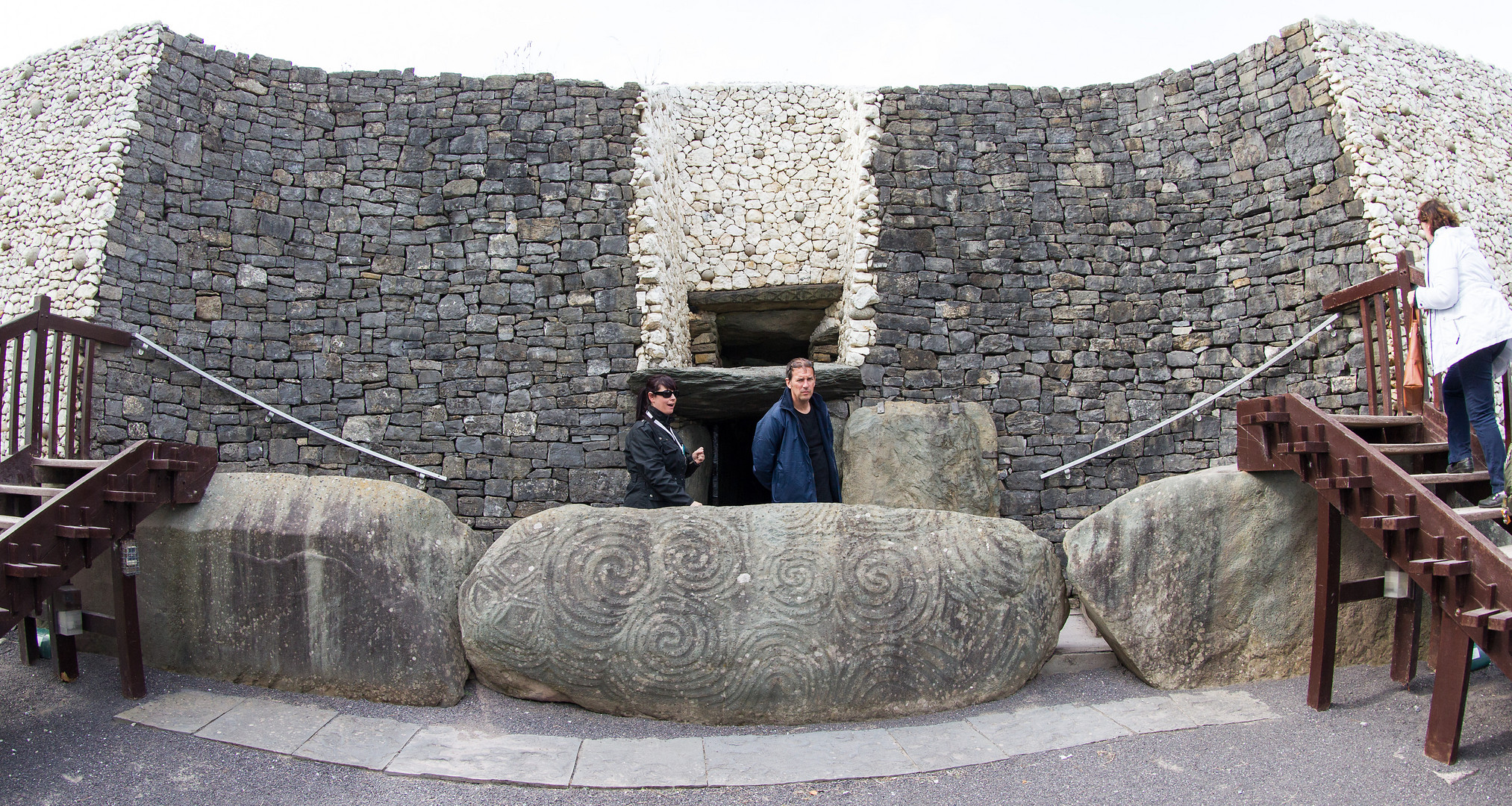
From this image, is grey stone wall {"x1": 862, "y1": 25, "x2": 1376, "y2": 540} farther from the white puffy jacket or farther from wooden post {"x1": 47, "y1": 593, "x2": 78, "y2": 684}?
wooden post {"x1": 47, "y1": 593, "x2": 78, "y2": 684}

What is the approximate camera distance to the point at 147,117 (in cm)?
673

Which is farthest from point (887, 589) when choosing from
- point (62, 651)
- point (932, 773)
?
point (62, 651)

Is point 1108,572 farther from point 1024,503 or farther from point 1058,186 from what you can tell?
point 1058,186

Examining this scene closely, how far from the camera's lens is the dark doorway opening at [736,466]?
28.0ft

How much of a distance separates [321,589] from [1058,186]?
21.7 ft

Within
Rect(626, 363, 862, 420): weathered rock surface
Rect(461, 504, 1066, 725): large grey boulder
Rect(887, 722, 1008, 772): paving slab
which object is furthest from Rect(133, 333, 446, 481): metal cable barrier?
Rect(887, 722, 1008, 772): paving slab

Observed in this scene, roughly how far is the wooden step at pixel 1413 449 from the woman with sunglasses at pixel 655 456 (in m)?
3.30

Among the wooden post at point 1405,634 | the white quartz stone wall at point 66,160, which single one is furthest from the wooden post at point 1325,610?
the white quartz stone wall at point 66,160

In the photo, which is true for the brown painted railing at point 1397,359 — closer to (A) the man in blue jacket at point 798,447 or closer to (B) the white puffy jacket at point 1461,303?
(B) the white puffy jacket at point 1461,303

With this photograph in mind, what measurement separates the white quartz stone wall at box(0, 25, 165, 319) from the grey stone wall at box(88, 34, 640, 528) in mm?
140

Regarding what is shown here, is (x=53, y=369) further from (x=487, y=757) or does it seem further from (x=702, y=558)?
(x=702, y=558)

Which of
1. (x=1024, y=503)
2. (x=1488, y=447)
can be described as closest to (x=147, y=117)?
(x=1024, y=503)

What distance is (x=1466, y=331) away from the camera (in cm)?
367

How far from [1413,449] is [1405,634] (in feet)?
2.81
